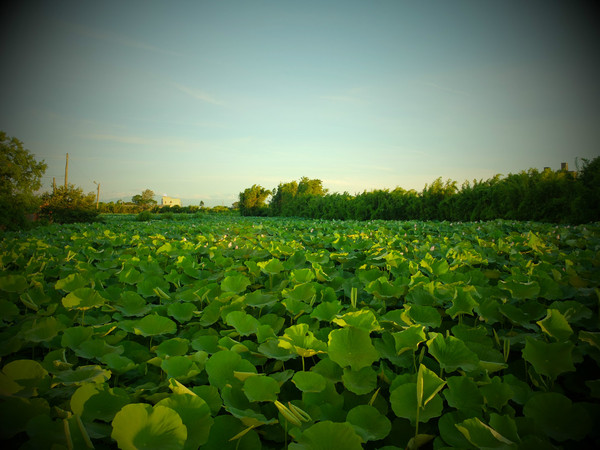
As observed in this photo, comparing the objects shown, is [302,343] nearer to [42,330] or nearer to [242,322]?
[242,322]

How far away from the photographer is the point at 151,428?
525mm

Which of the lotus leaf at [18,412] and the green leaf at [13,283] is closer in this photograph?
the lotus leaf at [18,412]

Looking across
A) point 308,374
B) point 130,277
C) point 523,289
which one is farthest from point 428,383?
point 130,277

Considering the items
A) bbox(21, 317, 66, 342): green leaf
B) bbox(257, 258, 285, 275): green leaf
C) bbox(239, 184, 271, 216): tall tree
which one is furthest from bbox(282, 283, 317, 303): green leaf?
bbox(239, 184, 271, 216): tall tree

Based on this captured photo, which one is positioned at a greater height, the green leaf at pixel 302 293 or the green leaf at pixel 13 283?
the green leaf at pixel 302 293

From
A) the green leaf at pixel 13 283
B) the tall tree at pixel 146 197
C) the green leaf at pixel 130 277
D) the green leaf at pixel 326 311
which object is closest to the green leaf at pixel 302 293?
the green leaf at pixel 326 311

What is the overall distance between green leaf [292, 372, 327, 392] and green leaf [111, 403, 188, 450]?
0.27 metres

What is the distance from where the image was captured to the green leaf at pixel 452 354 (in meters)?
0.73

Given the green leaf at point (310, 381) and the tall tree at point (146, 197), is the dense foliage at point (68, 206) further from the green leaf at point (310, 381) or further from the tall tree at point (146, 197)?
the tall tree at point (146, 197)

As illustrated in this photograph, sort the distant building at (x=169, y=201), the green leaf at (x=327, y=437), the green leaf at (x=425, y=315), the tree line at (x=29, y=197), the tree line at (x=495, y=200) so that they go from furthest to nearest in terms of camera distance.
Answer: the distant building at (x=169, y=201) < the tree line at (x=29, y=197) < the tree line at (x=495, y=200) < the green leaf at (x=425, y=315) < the green leaf at (x=327, y=437)

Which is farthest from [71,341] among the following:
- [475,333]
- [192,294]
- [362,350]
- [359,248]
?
[359,248]

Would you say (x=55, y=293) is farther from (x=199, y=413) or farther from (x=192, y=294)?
(x=199, y=413)

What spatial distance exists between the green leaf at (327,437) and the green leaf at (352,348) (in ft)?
0.75

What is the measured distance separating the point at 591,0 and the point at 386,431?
2.60 meters
